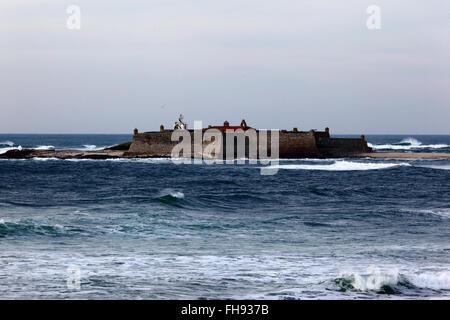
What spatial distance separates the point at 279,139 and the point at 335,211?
39865mm

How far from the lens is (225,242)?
52.2 ft

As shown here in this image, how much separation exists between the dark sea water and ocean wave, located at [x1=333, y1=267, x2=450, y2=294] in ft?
0.07

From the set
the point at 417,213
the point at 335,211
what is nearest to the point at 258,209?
the point at 335,211

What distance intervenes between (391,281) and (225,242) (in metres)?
5.34

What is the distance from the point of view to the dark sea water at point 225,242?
11.3 metres

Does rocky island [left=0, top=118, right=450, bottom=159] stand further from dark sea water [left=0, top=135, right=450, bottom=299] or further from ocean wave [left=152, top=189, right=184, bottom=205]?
ocean wave [left=152, top=189, right=184, bottom=205]

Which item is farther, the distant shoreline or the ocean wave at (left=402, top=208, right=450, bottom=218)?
the distant shoreline

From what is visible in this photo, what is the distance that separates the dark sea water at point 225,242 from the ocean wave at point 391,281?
0.02 m

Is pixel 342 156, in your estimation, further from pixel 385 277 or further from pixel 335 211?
pixel 385 277

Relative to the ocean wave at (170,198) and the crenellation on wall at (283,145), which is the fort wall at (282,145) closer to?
the crenellation on wall at (283,145)

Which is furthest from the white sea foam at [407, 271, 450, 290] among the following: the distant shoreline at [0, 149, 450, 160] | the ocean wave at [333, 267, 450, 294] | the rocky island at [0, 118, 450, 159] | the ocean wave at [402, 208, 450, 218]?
the distant shoreline at [0, 149, 450, 160]

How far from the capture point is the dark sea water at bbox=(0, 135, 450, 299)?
1130cm

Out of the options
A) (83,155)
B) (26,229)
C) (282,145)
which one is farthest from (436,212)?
(83,155)

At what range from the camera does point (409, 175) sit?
4341 cm
